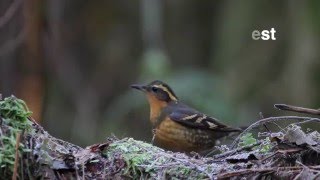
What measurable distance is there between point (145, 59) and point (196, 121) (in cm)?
275

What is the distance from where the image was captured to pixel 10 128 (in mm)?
3141

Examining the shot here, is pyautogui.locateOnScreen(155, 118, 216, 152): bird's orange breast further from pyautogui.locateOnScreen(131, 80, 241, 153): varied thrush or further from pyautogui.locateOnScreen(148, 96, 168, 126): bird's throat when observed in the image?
pyautogui.locateOnScreen(148, 96, 168, 126): bird's throat

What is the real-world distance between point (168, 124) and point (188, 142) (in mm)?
297

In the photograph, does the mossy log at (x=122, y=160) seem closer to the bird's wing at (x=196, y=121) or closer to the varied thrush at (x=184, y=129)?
the varied thrush at (x=184, y=129)

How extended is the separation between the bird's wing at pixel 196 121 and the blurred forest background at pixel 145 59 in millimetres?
1190

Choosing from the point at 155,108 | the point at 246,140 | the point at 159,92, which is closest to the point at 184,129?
the point at 155,108

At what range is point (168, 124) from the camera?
6.41 metres

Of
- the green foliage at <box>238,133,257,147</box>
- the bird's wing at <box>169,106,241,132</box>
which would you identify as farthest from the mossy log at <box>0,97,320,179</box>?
the bird's wing at <box>169,106,241,132</box>

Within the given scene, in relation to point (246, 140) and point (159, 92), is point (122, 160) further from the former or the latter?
point (159, 92)

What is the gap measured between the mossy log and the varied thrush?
8.55ft

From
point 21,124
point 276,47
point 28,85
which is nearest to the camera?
point 21,124

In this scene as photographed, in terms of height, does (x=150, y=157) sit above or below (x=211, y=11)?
below

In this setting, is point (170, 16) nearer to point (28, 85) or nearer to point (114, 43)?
point (114, 43)

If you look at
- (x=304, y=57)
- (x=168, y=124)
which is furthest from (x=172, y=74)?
(x=168, y=124)
